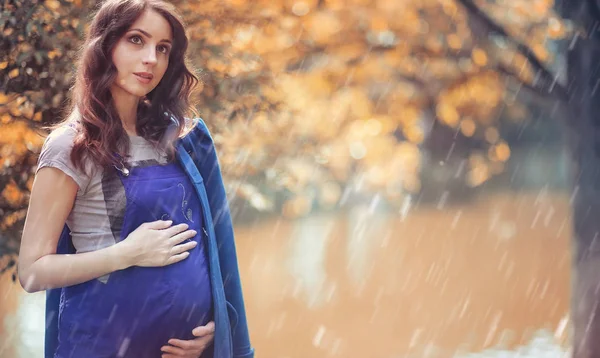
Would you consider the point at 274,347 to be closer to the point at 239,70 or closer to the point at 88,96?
the point at 239,70

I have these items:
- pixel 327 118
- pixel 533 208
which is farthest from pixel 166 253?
pixel 533 208

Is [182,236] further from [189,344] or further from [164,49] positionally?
[164,49]

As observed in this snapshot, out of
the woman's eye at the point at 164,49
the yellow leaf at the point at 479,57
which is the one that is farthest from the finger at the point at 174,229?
the yellow leaf at the point at 479,57

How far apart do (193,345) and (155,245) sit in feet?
1.09

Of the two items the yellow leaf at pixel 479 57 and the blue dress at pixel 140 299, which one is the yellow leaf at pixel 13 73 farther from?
the yellow leaf at pixel 479 57

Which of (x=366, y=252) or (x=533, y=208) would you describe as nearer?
(x=366, y=252)

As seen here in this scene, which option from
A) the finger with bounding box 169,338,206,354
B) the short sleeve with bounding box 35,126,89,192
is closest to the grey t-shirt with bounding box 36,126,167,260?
the short sleeve with bounding box 35,126,89,192

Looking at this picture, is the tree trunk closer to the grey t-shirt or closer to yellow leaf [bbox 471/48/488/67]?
yellow leaf [bbox 471/48/488/67]

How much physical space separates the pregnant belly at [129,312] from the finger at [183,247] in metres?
0.04

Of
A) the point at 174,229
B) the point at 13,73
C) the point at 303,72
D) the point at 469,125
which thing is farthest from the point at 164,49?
the point at 469,125

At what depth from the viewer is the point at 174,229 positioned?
80.8 inches

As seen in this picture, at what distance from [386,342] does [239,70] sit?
13.3ft

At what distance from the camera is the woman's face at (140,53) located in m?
2.10

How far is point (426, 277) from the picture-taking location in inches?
425
